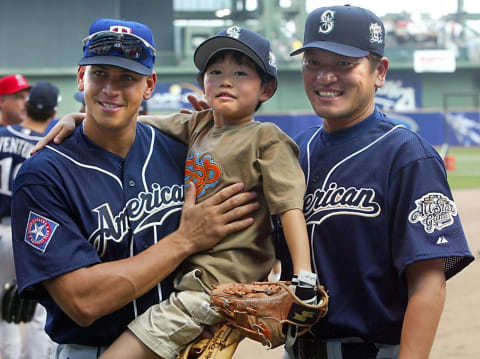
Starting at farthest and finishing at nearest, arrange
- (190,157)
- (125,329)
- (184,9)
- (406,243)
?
1. (184,9)
2. (190,157)
3. (125,329)
4. (406,243)

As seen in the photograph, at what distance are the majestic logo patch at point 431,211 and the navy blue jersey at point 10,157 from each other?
3320 mm

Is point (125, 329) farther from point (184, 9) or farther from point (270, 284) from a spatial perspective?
point (184, 9)

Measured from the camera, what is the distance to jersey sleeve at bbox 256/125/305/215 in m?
2.23

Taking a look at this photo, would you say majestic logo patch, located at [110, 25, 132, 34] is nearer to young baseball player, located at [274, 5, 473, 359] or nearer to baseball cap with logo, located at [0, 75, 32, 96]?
young baseball player, located at [274, 5, 473, 359]

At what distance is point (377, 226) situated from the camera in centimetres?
208

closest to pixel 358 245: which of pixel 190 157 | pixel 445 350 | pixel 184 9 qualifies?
pixel 190 157

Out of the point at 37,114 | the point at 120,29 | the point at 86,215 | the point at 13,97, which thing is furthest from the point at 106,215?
the point at 13,97

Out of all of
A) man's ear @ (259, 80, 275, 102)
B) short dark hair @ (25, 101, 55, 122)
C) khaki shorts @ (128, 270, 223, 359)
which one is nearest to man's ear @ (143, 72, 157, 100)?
man's ear @ (259, 80, 275, 102)

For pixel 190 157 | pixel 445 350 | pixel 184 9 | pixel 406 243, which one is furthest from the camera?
pixel 184 9

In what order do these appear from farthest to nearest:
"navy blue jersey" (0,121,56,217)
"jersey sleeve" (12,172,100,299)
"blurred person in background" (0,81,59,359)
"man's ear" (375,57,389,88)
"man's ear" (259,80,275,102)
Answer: "navy blue jersey" (0,121,56,217) → "blurred person in background" (0,81,59,359) → "man's ear" (259,80,275,102) → "man's ear" (375,57,389,88) → "jersey sleeve" (12,172,100,299)

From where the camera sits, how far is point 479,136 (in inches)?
1082

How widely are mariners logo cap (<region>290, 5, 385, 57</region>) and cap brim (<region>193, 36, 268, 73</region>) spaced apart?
0.26 meters

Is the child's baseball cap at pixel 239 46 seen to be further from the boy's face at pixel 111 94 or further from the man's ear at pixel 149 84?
the boy's face at pixel 111 94

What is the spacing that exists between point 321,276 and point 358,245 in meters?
0.17
